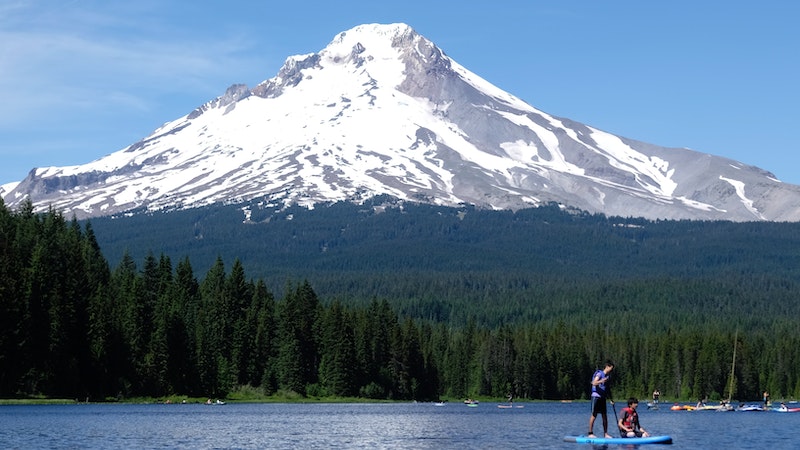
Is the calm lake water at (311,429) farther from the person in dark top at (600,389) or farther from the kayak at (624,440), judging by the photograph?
the person in dark top at (600,389)

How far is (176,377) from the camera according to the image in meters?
144

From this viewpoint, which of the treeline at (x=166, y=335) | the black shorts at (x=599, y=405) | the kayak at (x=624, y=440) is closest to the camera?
the black shorts at (x=599, y=405)

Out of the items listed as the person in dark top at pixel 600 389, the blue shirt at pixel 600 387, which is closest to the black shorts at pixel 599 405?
the person in dark top at pixel 600 389

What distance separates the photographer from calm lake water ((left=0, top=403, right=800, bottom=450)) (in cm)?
7688

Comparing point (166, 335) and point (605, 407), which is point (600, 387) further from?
point (166, 335)

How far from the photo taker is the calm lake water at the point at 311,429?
7688 centimetres

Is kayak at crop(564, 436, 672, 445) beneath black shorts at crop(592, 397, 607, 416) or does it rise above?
beneath

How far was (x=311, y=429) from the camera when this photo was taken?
310 ft

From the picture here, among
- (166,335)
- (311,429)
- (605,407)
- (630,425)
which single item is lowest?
(311,429)

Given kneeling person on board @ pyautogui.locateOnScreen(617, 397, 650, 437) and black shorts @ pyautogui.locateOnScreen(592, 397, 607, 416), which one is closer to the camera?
black shorts @ pyautogui.locateOnScreen(592, 397, 607, 416)

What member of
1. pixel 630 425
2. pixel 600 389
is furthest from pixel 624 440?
pixel 630 425

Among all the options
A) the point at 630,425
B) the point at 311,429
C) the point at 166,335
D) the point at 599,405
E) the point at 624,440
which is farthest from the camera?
the point at 166,335

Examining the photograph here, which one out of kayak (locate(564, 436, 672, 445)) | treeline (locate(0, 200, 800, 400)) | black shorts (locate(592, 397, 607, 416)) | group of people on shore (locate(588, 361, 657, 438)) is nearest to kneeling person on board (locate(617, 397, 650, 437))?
group of people on shore (locate(588, 361, 657, 438))

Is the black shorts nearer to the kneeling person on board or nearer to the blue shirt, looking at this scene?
the blue shirt
